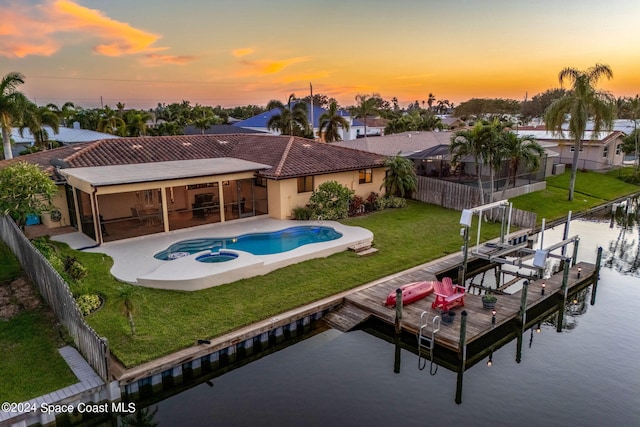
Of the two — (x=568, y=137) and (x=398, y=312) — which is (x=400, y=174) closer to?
(x=398, y=312)

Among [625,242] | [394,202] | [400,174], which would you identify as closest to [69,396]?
[394,202]

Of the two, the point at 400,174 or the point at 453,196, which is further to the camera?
the point at 453,196

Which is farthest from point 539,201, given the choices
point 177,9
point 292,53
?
point 177,9

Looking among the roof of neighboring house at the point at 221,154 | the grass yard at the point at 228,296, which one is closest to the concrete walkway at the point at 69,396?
the grass yard at the point at 228,296

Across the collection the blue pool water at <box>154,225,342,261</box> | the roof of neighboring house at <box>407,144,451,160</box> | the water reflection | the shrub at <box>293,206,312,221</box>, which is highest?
the roof of neighboring house at <box>407,144,451,160</box>

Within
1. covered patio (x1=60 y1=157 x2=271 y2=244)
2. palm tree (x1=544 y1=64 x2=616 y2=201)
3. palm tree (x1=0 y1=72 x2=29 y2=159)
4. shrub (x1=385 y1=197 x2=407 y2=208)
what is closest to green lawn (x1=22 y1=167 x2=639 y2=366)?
covered patio (x1=60 y1=157 x2=271 y2=244)

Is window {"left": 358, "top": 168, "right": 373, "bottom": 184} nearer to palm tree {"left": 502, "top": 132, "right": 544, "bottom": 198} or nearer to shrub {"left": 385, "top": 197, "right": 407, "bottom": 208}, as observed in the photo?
shrub {"left": 385, "top": 197, "right": 407, "bottom": 208}

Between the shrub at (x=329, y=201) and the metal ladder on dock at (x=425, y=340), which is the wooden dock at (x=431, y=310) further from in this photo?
the shrub at (x=329, y=201)

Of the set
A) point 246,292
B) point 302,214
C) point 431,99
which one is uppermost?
point 431,99
